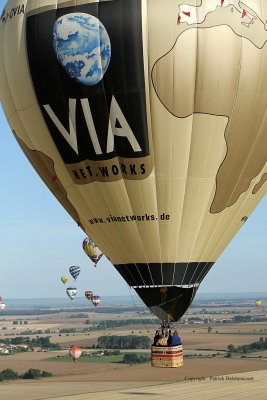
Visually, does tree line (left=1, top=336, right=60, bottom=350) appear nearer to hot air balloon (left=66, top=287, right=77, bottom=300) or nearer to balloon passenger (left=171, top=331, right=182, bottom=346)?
hot air balloon (left=66, top=287, right=77, bottom=300)

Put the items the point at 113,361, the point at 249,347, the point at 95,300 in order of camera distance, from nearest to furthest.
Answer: the point at 113,361, the point at 95,300, the point at 249,347

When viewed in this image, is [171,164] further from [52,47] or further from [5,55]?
[5,55]

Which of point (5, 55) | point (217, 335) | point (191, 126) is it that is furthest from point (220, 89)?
point (217, 335)

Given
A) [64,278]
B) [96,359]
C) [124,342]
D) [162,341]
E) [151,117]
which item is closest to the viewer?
[151,117]

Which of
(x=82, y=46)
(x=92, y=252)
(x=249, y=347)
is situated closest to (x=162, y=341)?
(x=82, y=46)

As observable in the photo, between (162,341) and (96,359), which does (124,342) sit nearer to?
(96,359)

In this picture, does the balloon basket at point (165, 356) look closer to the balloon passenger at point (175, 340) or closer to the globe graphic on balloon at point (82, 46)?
the balloon passenger at point (175, 340)
